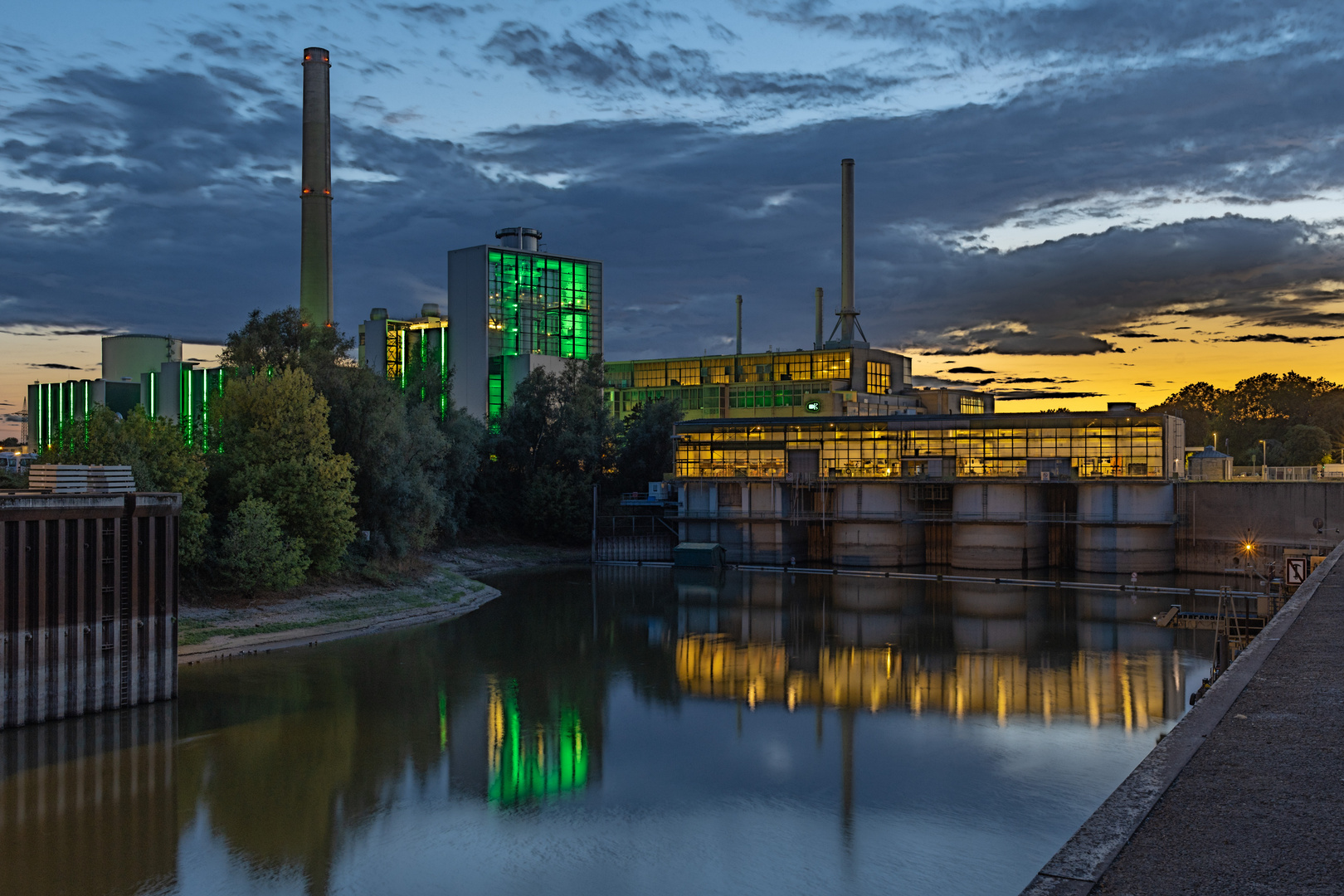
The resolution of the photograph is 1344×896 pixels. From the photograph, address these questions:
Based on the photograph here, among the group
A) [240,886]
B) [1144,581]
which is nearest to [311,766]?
[240,886]

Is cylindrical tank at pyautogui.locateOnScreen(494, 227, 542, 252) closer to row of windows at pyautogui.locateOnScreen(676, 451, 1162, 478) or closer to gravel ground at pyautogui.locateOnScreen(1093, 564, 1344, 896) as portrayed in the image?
row of windows at pyautogui.locateOnScreen(676, 451, 1162, 478)

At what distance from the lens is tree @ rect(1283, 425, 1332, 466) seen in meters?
156

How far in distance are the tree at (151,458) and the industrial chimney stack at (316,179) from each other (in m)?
49.2

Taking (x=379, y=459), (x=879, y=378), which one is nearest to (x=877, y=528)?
(x=379, y=459)

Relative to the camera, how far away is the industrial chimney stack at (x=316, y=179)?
10469 centimetres

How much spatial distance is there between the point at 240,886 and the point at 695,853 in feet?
32.9

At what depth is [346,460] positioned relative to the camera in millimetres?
65562

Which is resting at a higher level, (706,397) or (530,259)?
(530,259)

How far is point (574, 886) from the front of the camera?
963 inches

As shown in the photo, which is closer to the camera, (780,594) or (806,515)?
(780,594)

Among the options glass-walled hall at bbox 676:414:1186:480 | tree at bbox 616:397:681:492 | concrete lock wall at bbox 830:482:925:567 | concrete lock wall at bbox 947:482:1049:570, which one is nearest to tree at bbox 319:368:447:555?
glass-walled hall at bbox 676:414:1186:480

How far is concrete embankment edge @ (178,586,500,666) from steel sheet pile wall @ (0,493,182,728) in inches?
384

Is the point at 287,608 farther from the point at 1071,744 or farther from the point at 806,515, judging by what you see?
the point at 806,515

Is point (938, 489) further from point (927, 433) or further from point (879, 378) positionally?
point (879, 378)
